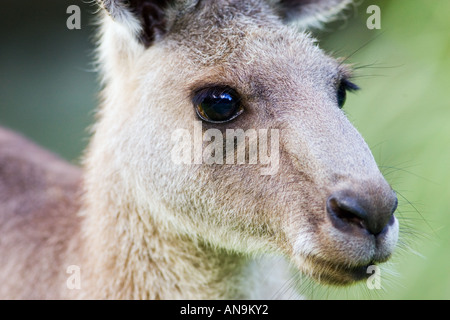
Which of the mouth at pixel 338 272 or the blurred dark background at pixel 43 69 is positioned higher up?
the blurred dark background at pixel 43 69

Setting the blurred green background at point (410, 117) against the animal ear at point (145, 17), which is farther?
the blurred green background at point (410, 117)

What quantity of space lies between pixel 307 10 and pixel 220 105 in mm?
1492

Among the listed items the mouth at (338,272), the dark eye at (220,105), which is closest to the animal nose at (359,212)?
the mouth at (338,272)

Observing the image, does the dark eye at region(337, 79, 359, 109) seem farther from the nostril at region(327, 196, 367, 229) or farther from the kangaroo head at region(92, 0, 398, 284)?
the nostril at region(327, 196, 367, 229)

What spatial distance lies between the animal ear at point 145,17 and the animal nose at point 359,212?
1.61 meters

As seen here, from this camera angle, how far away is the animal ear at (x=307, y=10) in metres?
4.18

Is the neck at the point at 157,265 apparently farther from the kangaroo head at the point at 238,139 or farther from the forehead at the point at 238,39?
the forehead at the point at 238,39

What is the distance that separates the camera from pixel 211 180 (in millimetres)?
3199

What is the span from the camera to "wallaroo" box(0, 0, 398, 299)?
280cm

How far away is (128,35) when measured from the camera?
3.50m
